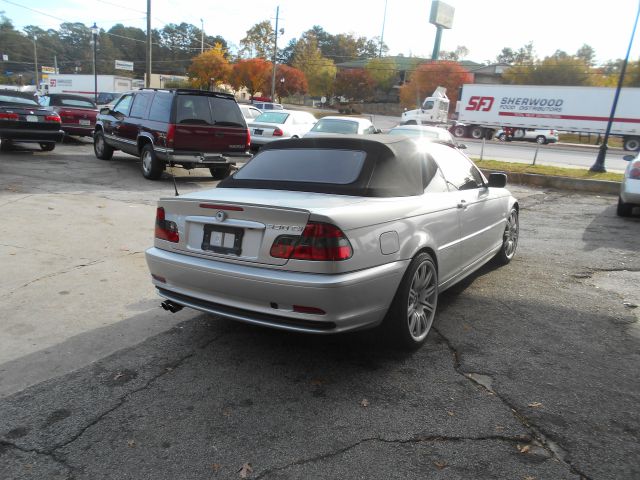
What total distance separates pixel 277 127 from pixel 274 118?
880mm

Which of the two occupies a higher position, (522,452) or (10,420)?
(522,452)

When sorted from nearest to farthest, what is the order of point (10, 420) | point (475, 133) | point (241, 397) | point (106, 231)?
point (10, 420) < point (241, 397) < point (106, 231) < point (475, 133)

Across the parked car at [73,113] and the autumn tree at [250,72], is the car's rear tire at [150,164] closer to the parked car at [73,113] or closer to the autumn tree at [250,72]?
the parked car at [73,113]

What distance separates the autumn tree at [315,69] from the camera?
75.5 m

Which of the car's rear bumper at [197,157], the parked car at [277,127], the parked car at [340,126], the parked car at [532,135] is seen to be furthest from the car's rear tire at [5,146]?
the parked car at [532,135]

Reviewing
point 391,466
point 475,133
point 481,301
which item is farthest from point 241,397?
point 475,133

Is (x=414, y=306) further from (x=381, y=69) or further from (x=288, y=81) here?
(x=381, y=69)

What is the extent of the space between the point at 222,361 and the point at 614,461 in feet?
7.85

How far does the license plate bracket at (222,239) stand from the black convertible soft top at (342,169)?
2.22 feet

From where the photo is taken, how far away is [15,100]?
43.7 feet

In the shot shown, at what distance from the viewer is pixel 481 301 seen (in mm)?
4855

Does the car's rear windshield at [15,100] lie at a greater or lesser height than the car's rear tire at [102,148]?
greater

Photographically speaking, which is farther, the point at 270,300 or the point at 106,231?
the point at 106,231

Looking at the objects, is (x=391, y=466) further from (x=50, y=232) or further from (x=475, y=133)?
(x=475, y=133)
